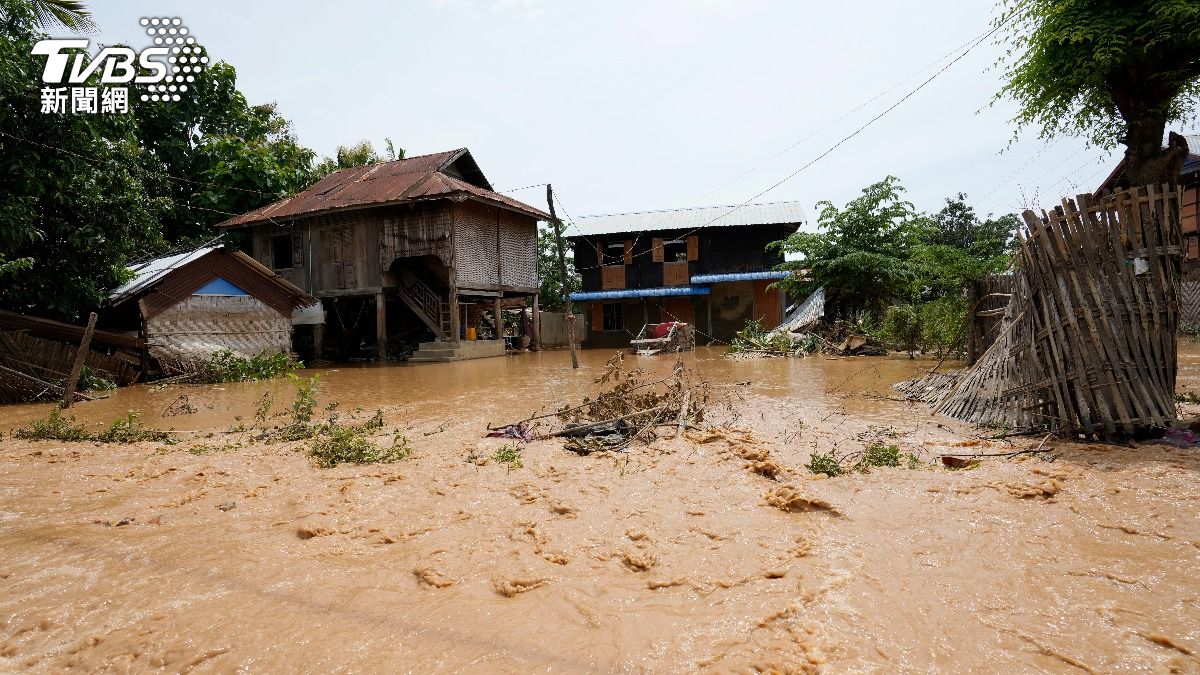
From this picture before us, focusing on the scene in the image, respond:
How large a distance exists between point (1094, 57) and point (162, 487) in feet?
37.6

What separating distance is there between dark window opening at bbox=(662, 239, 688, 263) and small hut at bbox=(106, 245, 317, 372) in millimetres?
15699

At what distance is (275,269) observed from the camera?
70.0 feet

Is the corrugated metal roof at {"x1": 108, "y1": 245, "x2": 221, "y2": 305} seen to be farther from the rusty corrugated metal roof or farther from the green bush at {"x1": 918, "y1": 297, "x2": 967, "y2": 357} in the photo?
the green bush at {"x1": 918, "y1": 297, "x2": 967, "y2": 357}

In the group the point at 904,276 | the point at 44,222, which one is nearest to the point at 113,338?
the point at 44,222

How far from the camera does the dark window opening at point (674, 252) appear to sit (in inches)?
1078

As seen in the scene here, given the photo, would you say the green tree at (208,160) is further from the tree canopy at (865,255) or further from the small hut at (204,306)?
the tree canopy at (865,255)

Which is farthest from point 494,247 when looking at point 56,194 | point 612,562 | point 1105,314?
point 612,562

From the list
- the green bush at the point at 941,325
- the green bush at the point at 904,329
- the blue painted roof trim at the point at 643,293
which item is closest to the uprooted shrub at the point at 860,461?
the green bush at the point at 941,325

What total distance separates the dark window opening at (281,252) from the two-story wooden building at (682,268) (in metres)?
12.0

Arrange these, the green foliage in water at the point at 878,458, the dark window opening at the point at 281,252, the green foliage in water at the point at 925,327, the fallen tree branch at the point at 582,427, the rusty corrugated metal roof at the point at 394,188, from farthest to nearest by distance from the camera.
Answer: the dark window opening at the point at 281,252
the rusty corrugated metal roof at the point at 394,188
the green foliage in water at the point at 925,327
the fallen tree branch at the point at 582,427
the green foliage in water at the point at 878,458

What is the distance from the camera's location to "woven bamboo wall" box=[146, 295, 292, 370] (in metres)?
13.5

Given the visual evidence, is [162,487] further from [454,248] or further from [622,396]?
[454,248]

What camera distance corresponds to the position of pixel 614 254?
28328mm

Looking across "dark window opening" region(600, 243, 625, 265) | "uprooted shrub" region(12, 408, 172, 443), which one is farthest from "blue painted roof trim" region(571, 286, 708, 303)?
"uprooted shrub" region(12, 408, 172, 443)
